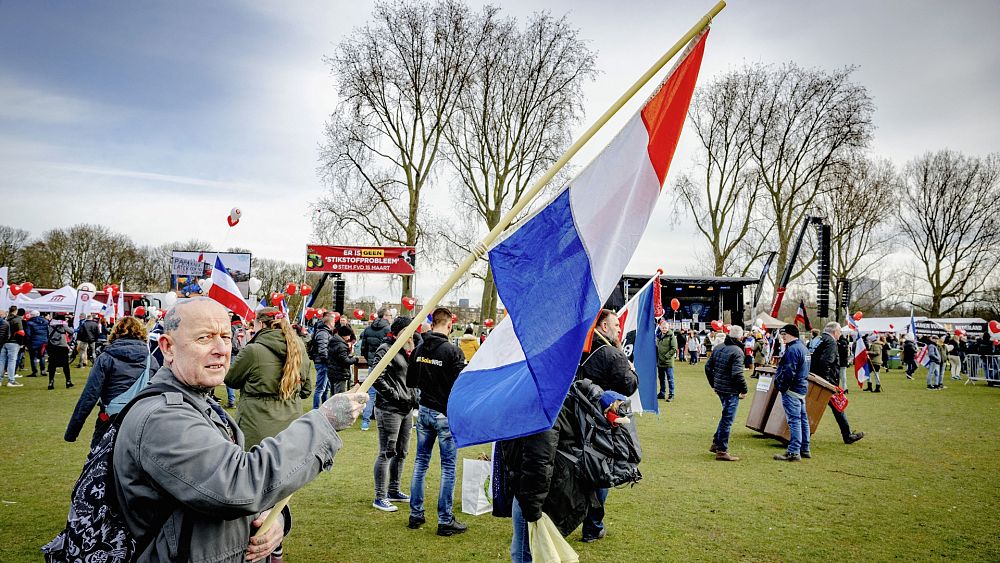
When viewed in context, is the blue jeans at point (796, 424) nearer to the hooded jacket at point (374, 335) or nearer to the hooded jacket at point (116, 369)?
the hooded jacket at point (374, 335)

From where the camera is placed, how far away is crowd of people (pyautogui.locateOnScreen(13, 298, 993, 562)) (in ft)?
6.15

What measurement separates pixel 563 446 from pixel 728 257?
3749cm

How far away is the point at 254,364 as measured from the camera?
511 cm

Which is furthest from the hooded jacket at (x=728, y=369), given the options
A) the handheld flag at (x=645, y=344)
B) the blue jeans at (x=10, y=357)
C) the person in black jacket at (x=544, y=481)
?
the blue jeans at (x=10, y=357)

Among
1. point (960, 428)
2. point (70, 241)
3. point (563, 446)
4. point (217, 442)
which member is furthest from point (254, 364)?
point (70, 241)

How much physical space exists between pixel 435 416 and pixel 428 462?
1.48ft

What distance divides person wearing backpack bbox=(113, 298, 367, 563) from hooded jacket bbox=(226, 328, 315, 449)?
3.09 metres

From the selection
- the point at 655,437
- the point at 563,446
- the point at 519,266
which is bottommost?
the point at 655,437

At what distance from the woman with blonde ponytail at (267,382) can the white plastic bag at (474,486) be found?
1942mm

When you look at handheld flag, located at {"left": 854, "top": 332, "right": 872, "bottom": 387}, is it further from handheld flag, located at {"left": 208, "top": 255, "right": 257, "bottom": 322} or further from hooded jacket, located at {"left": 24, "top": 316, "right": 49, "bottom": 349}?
hooded jacket, located at {"left": 24, "top": 316, "right": 49, "bottom": 349}

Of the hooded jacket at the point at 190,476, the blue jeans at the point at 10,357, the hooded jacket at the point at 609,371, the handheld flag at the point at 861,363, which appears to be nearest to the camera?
the hooded jacket at the point at 190,476

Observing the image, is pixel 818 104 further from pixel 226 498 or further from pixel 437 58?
pixel 226 498

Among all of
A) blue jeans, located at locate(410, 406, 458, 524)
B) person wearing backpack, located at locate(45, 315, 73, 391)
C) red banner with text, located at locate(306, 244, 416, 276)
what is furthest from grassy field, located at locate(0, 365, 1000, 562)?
red banner with text, located at locate(306, 244, 416, 276)

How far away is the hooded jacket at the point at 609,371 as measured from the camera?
5266mm
